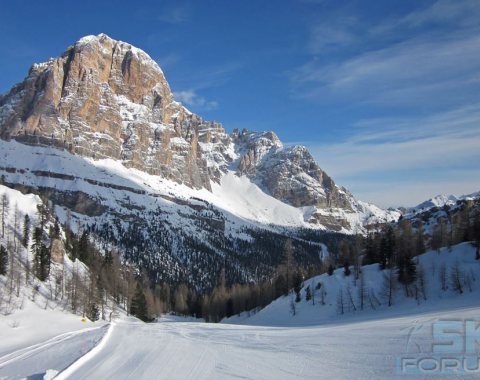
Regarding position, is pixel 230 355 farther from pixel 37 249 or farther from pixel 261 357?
pixel 37 249

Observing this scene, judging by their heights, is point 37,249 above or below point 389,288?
above

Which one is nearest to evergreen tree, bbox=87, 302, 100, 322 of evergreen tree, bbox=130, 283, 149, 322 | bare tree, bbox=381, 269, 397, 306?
evergreen tree, bbox=130, 283, 149, 322

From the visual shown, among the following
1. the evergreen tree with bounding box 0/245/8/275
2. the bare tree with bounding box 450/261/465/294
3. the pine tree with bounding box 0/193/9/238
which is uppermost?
the pine tree with bounding box 0/193/9/238

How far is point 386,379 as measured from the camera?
19.0m

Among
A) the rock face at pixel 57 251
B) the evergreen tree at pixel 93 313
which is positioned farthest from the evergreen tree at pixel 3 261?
the evergreen tree at pixel 93 313

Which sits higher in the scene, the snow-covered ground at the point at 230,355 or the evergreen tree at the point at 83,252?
the evergreen tree at the point at 83,252

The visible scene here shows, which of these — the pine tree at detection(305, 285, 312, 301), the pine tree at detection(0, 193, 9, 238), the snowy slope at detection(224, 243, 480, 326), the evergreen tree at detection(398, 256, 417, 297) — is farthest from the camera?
the pine tree at detection(0, 193, 9, 238)

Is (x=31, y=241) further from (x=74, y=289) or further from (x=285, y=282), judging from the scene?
(x=285, y=282)

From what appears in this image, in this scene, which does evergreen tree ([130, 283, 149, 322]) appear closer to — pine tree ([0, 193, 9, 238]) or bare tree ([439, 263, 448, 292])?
pine tree ([0, 193, 9, 238])

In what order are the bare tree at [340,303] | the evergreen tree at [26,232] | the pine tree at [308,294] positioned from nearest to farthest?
1. the bare tree at [340,303]
2. the pine tree at [308,294]
3. the evergreen tree at [26,232]

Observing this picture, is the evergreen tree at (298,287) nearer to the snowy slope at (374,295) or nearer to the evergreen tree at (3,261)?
the snowy slope at (374,295)

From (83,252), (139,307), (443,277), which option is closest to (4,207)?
(83,252)

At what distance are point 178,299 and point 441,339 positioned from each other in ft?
459

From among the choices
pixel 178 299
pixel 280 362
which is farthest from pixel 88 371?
pixel 178 299
